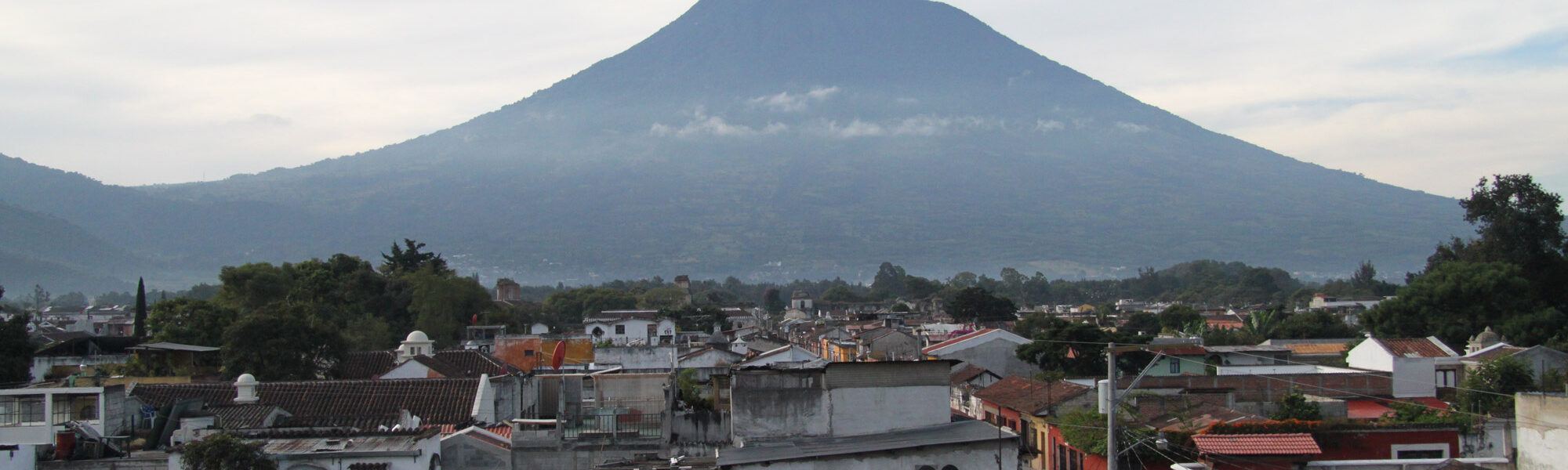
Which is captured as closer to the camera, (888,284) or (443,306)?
(443,306)

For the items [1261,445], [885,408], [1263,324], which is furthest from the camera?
[1263,324]

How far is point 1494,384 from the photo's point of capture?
2734 cm

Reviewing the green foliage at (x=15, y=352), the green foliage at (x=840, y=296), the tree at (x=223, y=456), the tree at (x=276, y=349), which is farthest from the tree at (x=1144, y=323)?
the green foliage at (x=840, y=296)

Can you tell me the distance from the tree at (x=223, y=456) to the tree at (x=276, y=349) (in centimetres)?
1340

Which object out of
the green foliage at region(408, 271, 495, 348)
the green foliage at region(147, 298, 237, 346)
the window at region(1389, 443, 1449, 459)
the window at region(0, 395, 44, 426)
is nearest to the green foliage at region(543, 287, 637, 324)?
the green foliage at region(408, 271, 495, 348)

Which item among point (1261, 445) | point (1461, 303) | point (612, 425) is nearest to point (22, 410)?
point (612, 425)

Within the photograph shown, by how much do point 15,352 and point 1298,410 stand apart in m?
31.4

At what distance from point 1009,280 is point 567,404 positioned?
5075 inches

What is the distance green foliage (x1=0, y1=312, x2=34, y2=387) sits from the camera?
3158 cm

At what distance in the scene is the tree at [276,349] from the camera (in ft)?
91.0

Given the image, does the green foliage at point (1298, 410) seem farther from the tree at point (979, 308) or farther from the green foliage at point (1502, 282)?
the tree at point (979, 308)

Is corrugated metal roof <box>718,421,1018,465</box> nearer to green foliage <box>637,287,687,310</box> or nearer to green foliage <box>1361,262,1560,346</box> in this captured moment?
green foliage <box>1361,262,1560,346</box>

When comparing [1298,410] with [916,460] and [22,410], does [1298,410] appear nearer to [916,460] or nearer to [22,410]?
[916,460]

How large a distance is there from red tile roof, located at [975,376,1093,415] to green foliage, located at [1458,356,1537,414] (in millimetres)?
8295
